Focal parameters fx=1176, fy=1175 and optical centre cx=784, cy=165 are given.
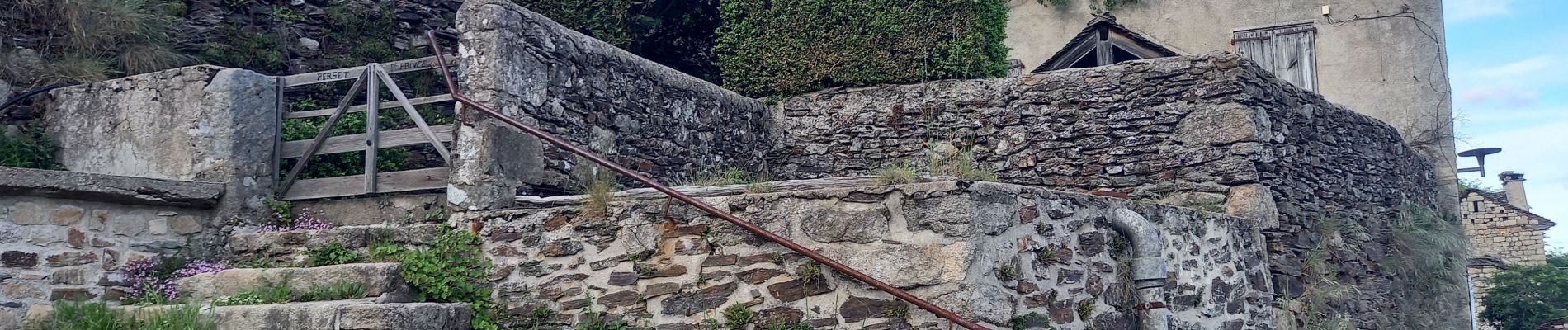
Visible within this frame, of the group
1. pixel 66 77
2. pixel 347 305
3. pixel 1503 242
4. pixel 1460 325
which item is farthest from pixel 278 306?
pixel 1503 242

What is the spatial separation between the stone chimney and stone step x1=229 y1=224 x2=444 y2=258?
19.7 meters

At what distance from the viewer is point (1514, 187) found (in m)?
20.0

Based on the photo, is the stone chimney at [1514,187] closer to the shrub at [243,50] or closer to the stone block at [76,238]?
the shrub at [243,50]

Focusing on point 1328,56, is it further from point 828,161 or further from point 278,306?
point 278,306

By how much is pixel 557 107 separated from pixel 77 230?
7.64 feet

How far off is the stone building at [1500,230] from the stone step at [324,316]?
1694 cm

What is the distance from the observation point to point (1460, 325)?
10.8 meters

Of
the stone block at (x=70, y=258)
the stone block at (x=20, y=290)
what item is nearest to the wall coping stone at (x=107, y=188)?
the stone block at (x=70, y=258)

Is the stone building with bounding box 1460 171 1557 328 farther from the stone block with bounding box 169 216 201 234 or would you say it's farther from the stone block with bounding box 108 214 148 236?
the stone block with bounding box 108 214 148 236

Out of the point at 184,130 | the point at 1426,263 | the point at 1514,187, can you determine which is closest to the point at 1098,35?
the point at 1426,263

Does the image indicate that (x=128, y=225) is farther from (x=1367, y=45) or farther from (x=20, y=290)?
(x=1367, y=45)

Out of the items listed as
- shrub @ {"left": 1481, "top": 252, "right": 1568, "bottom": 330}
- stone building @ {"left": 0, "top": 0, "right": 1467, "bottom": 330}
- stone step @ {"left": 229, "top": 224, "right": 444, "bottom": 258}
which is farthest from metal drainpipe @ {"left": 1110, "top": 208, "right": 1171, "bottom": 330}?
shrub @ {"left": 1481, "top": 252, "right": 1568, "bottom": 330}

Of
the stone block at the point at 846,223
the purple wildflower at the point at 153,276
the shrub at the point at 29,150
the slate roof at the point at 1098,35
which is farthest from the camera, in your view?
the slate roof at the point at 1098,35

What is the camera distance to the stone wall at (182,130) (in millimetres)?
6094
